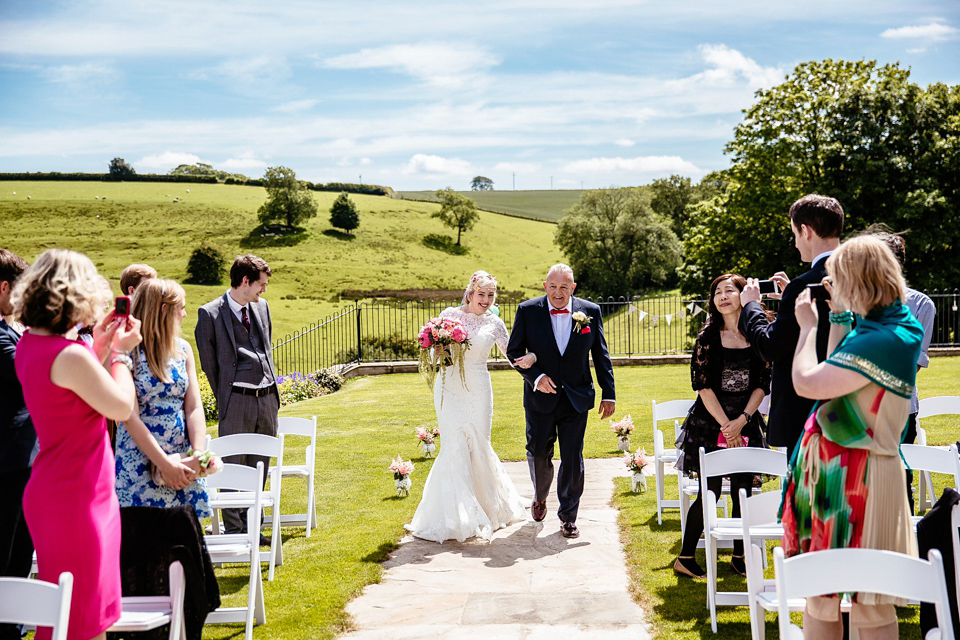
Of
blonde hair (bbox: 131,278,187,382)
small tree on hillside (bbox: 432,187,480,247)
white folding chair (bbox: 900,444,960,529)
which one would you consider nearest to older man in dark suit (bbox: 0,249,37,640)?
blonde hair (bbox: 131,278,187,382)

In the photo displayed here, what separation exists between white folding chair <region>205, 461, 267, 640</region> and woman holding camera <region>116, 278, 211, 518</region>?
2.11 feet

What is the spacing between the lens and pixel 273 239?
72375 mm

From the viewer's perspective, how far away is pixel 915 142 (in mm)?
28766

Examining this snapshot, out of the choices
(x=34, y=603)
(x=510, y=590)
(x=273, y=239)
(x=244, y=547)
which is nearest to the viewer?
(x=34, y=603)

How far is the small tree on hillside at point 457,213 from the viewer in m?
80.6

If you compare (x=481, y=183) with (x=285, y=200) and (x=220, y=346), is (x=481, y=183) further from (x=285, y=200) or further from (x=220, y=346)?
(x=220, y=346)

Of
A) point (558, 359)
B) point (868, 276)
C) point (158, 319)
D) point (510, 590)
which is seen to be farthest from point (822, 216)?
point (158, 319)

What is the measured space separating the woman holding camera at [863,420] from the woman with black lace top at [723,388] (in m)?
2.55

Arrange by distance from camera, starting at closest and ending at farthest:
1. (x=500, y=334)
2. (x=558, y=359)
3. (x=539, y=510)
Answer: (x=558, y=359), (x=539, y=510), (x=500, y=334)

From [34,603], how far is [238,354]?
4.48 metres

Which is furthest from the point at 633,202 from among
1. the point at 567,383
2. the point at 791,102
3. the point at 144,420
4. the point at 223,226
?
the point at 144,420

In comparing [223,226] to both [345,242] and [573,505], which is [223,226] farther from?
[573,505]

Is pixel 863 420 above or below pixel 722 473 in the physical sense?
above

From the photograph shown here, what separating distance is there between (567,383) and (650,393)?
10.1 metres
